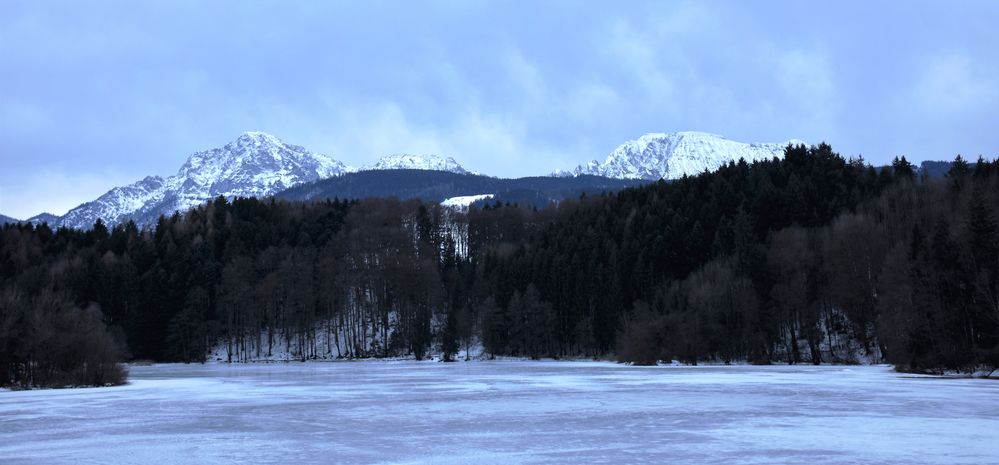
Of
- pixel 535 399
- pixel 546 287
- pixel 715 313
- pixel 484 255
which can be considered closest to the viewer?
pixel 535 399

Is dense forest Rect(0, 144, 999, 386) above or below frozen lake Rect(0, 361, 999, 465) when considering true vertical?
above

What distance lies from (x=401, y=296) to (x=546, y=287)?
846 inches

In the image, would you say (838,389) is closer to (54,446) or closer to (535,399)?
(535,399)

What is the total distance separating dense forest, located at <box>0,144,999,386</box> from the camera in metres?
52.0

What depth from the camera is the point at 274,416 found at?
24781mm

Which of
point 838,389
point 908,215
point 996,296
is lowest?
point 838,389

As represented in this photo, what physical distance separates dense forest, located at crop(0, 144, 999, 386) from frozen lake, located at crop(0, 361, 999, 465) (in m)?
19.7

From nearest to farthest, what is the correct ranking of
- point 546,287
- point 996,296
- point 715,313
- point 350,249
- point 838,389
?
1. point 838,389
2. point 996,296
3. point 715,313
4. point 546,287
5. point 350,249

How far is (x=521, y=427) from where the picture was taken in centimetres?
2095

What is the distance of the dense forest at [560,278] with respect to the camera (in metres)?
52.0

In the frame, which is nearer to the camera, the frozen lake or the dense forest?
the frozen lake

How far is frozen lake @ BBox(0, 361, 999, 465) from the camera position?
15.9m

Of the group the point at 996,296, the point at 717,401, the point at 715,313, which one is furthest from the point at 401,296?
the point at 717,401

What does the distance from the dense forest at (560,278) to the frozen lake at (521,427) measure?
19.7 meters
